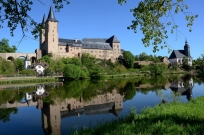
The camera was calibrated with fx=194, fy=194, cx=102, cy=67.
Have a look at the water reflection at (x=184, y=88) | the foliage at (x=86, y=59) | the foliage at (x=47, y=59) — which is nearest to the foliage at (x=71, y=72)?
the foliage at (x=47, y=59)

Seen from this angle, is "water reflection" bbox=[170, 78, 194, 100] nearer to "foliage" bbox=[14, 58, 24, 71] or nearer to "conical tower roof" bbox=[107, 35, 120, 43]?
"foliage" bbox=[14, 58, 24, 71]

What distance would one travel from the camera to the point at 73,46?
67.8 meters

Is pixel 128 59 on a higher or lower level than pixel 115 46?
lower

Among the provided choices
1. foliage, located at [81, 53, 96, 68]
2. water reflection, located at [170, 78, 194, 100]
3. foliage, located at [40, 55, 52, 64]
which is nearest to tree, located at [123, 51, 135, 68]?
foliage, located at [81, 53, 96, 68]

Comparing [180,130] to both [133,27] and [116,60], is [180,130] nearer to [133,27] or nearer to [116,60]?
[133,27]

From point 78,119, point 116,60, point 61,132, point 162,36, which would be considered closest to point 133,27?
point 162,36

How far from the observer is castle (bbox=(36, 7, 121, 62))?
203ft

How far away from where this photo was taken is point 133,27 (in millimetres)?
6023

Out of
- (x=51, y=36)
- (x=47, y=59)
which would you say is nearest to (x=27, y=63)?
(x=47, y=59)

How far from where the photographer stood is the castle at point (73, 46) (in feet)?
203

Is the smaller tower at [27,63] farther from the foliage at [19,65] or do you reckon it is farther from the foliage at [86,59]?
the foliage at [86,59]

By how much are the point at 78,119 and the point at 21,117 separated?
3.92m

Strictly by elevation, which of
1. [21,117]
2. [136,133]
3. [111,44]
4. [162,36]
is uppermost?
[111,44]

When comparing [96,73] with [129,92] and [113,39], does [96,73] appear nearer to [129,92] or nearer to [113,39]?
[129,92]
